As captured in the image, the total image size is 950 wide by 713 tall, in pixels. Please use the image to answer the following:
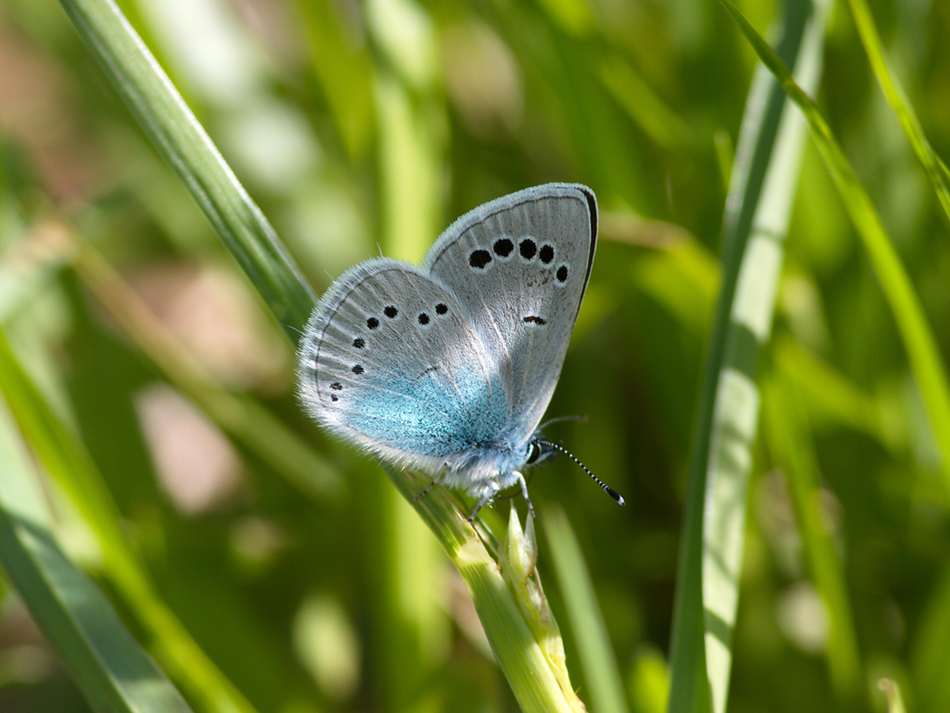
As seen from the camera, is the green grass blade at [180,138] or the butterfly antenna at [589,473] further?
the butterfly antenna at [589,473]

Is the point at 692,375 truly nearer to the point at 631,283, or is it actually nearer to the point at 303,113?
the point at 631,283

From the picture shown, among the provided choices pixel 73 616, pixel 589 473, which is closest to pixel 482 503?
pixel 589 473

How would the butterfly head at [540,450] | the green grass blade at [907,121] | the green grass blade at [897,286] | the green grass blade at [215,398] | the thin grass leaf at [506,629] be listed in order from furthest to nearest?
the green grass blade at [215,398]
the butterfly head at [540,450]
the green grass blade at [897,286]
the green grass blade at [907,121]
the thin grass leaf at [506,629]

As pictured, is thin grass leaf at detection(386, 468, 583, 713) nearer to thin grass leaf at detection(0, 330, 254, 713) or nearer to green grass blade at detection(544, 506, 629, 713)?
green grass blade at detection(544, 506, 629, 713)

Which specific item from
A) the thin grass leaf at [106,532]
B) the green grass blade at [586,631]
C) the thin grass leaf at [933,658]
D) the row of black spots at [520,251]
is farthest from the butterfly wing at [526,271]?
the thin grass leaf at [933,658]

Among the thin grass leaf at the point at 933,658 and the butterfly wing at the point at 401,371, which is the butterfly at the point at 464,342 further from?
the thin grass leaf at the point at 933,658

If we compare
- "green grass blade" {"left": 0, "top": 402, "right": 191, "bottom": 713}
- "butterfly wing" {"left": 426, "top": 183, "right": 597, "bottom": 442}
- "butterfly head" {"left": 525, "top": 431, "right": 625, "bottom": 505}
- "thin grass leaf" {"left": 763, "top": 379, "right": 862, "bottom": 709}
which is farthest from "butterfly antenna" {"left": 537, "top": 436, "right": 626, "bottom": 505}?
"green grass blade" {"left": 0, "top": 402, "right": 191, "bottom": 713}

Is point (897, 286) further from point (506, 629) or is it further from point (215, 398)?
point (215, 398)

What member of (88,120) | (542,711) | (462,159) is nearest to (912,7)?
(462,159)
